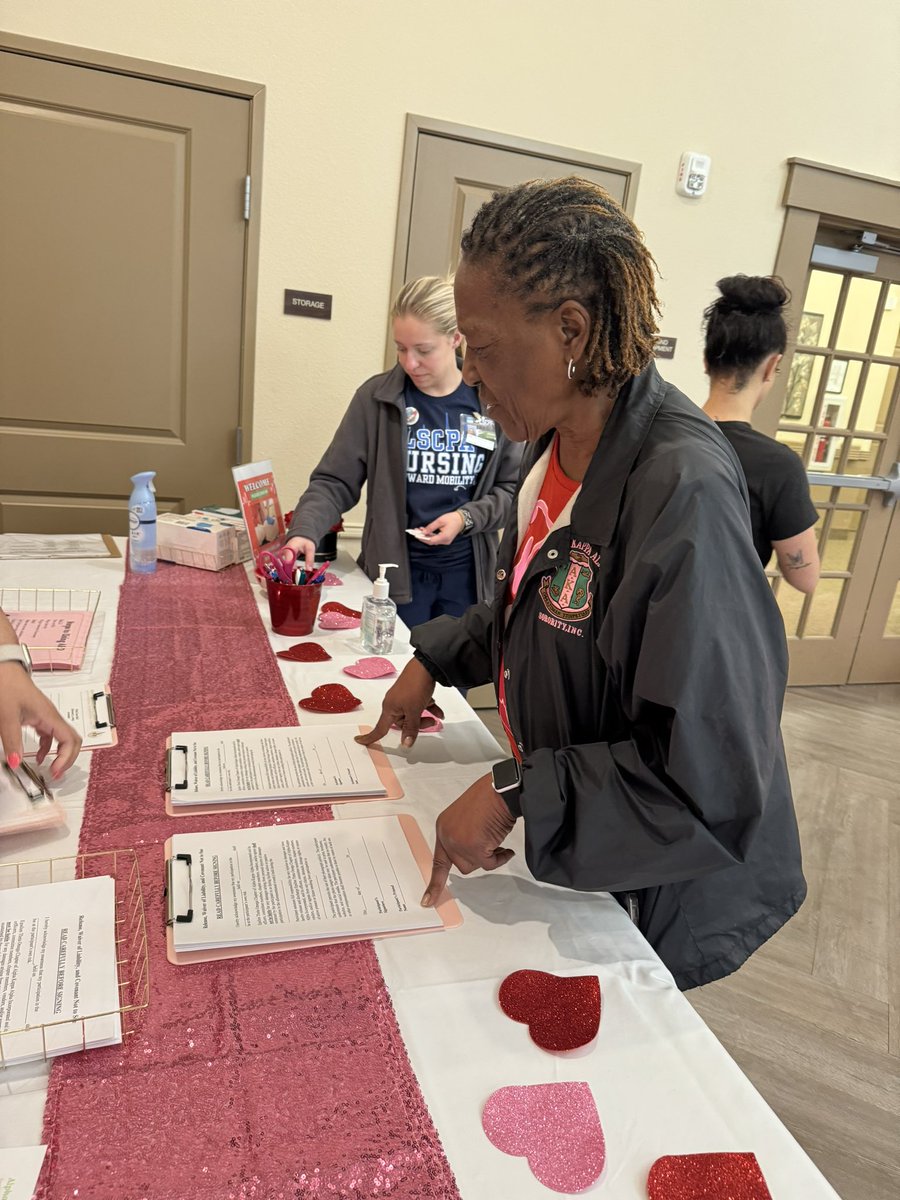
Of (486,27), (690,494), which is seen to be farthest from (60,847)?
(486,27)

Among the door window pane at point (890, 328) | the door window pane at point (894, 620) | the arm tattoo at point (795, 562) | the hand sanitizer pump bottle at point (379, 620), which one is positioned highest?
the door window pane at point (890, 328)

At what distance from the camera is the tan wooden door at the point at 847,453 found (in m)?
3.89

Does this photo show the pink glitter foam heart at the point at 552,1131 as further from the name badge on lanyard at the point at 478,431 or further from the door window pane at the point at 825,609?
the door window pane at the point at 825,609

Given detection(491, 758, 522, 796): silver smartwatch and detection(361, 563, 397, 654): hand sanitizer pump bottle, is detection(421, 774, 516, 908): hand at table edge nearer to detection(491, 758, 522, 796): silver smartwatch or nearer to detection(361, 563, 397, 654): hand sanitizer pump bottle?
detection(491, 758, 522, 796): silver smartwatch

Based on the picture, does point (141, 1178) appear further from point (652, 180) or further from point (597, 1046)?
point (652, 180)

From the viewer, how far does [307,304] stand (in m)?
2.99

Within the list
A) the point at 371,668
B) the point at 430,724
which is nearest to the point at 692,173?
the point at 371,668

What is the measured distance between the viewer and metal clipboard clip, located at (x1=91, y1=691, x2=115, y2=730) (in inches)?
49.4

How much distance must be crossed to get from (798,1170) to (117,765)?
0.93 m

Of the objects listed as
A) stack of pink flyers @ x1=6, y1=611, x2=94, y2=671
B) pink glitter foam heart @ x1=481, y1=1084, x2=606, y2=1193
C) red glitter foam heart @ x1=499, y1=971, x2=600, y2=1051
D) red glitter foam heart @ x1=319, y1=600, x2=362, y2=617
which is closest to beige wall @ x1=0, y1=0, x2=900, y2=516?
red glitter foam heart @ x1=319, y1=600, x2=362, y2=617

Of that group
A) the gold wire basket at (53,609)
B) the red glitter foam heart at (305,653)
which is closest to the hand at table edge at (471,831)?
the red glitter foam heart at (305,653)

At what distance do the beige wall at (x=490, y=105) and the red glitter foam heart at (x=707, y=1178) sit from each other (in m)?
2.79

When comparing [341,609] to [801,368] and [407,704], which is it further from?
[801,368]

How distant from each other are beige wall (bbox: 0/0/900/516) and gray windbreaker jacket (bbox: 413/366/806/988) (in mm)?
2318
